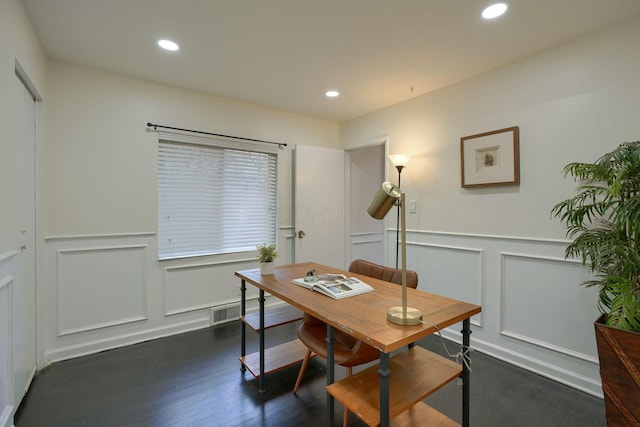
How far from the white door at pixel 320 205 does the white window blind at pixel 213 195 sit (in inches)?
12.5

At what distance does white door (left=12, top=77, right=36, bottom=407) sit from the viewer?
1791 millimetres

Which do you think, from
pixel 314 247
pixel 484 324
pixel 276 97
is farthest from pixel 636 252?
pixel 276 97

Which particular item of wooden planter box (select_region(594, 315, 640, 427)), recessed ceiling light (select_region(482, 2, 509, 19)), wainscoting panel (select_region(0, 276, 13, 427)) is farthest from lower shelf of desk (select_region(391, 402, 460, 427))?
recessed ceiling light (select_region(482, 2, 509, 19))

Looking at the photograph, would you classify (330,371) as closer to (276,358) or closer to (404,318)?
(404,318)

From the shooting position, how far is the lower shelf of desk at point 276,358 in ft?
7.05

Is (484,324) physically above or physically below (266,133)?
below

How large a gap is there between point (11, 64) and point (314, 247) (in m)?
2.92

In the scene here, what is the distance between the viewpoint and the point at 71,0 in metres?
1.73

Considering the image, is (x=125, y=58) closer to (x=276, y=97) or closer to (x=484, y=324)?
(x=276, y=97)

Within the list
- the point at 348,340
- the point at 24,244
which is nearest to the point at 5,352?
the point at 24,244

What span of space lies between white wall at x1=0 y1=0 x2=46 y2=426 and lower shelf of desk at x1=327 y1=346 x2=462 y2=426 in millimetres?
1693

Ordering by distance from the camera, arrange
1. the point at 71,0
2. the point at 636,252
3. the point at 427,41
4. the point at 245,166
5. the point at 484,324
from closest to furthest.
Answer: the point at 636,252 < the point at 71,0 < the point at 427,41 < the point at 484,324 < the point at 245,166

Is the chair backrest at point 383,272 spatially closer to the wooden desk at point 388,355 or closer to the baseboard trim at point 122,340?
the wooden desk at point 388,355

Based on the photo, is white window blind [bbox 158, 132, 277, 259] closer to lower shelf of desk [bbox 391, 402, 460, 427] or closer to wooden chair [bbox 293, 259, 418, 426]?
wooden chair [bbox 293, 259, 418, 426]
